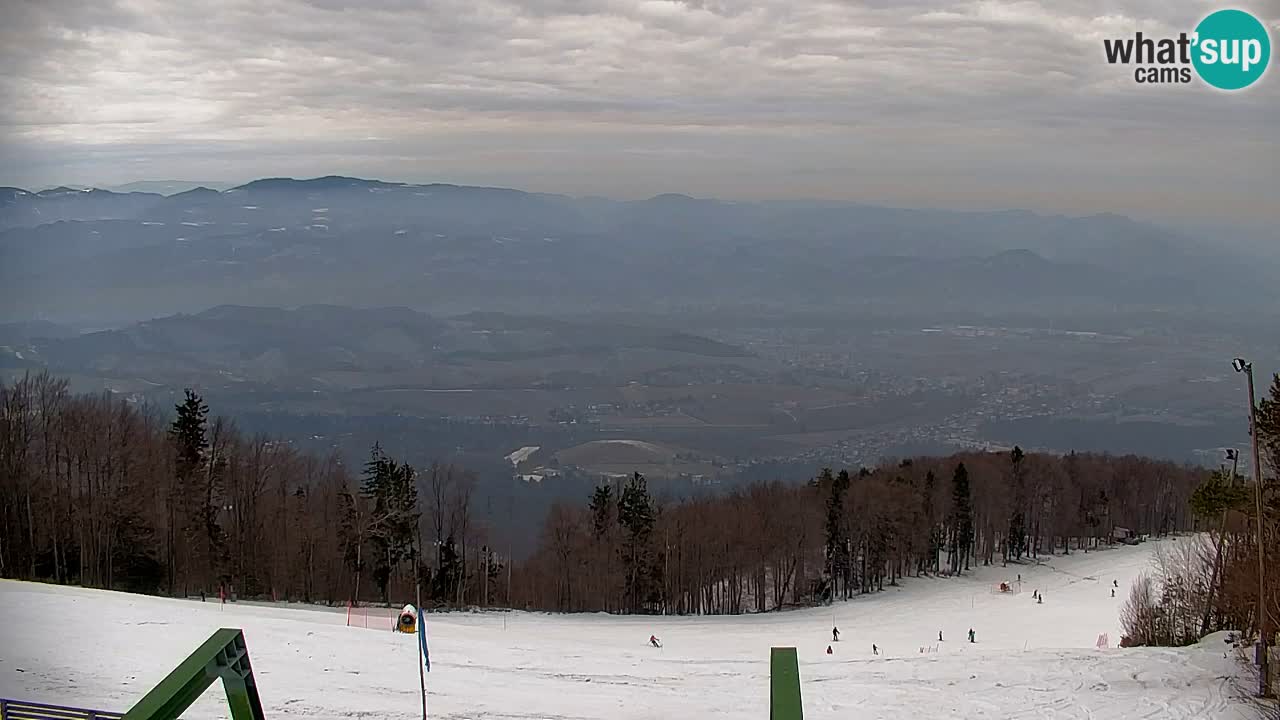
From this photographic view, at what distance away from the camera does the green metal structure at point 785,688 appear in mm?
3730

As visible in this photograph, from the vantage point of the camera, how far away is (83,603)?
81.8ft

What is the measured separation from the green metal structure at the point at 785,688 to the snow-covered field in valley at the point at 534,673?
1547cm

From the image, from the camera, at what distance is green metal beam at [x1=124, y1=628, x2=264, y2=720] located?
12.9ft

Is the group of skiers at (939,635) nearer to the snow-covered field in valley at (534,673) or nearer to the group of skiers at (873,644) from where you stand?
the group of skiers at (873,644)

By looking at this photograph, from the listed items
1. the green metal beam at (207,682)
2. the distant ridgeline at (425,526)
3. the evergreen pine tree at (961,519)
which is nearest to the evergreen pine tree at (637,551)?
the distant ridgeline at (425,526)

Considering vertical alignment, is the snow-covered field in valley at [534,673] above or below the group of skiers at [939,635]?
above

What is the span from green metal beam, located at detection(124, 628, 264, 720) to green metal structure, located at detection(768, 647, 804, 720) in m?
2.24

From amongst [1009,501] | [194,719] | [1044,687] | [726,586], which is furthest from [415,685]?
[1009,501]

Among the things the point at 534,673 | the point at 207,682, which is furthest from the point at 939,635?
the point at 207,682

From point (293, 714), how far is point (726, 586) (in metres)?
39.5

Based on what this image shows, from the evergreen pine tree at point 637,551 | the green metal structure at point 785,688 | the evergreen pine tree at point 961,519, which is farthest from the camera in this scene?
the evergreen pine tree at point 961,519

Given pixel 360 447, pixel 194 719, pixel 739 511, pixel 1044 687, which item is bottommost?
pixel 360 447

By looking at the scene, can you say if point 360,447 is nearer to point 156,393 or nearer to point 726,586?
point 156,393

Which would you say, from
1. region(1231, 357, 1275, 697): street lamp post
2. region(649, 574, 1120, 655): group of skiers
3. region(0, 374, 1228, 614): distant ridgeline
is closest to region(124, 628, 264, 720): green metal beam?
region(1231, 357, 1275, 697): street lamp post
